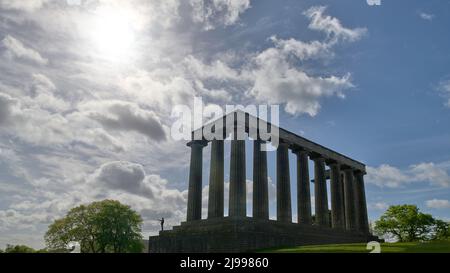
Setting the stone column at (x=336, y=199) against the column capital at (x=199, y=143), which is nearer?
the column capital at (x=199, y=143)

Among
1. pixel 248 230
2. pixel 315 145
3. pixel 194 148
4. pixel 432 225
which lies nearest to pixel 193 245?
pixel 248 230

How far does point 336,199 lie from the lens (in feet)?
302

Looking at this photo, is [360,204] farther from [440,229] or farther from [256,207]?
[256,207]

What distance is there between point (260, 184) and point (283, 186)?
5.95m

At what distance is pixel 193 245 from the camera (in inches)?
2547

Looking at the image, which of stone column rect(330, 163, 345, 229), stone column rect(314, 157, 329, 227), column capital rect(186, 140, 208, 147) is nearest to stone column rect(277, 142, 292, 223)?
stone column rect(314, 157, 329, 227)

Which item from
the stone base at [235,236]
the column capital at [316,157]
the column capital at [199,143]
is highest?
the column capital at [199,143]

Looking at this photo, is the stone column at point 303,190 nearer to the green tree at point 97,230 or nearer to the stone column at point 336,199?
the stone column at point 336,199

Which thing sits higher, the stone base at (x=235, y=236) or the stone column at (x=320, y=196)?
the stone column at (x=320, y=196)

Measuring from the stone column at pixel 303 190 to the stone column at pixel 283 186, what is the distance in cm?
610

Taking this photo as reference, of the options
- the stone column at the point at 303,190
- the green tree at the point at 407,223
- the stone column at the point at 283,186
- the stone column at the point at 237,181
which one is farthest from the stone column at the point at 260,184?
the green tree at the point at 407,223

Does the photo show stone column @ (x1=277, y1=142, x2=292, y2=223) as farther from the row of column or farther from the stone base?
the stone base

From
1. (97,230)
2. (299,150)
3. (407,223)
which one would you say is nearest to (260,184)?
(299,150)

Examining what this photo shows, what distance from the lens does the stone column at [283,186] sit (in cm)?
7200
